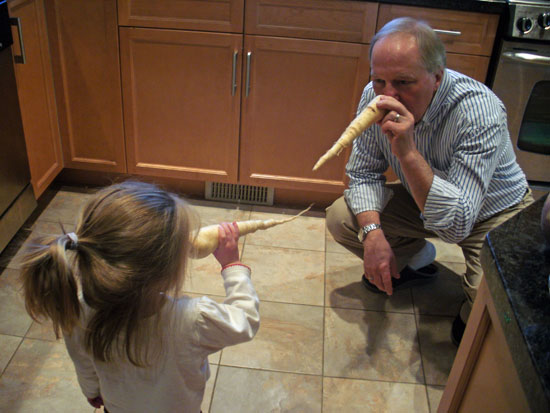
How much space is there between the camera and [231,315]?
3.52ft

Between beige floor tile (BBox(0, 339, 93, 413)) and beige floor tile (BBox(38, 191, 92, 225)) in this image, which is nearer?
beige floor tile (BBox(0, 339, 93, 413))

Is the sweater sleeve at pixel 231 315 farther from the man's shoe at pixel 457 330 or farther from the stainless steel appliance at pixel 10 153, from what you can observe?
the stainless steel appliance at pixel 10 153

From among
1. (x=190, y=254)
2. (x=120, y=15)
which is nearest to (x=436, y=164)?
(x=190, y=254)

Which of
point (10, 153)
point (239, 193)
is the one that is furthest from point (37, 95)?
point (239, 193)

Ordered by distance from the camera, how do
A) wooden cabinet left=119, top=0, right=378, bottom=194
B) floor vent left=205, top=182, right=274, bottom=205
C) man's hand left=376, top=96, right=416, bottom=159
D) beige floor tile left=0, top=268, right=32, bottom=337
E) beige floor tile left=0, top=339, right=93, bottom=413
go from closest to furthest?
1. man's hand left=376, top=96, right=416, bottom=159
2. beige floor tile left=0, top=339, right=93, bottom=413
3. beige floor tile left=0, top=268, right=32, bottom=337
4. wooden cabinet left=119, top=0, right=378, bottom=194
5. floor vent left=205, top=182, right=274, bottom=205

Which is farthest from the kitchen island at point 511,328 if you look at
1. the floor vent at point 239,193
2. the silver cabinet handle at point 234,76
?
the floor vent at point 239,193

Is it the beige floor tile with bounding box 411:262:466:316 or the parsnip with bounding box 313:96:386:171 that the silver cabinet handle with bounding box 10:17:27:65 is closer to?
the parsnip with bounding box 313:96:386:171

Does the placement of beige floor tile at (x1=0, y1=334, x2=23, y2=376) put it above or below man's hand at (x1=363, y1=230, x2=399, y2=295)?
below

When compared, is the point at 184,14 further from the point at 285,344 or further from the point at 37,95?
the point at 285,344


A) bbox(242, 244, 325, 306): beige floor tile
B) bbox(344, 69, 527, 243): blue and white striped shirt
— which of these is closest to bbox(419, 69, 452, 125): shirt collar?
bbox(344, 69, 527, 243): blue and white striped shirt

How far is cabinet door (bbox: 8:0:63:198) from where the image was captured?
2.05 metres

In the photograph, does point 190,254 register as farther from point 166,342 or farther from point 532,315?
point 532,315

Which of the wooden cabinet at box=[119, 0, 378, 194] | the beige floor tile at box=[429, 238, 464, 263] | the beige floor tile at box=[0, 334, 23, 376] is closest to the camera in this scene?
the beige floor tile at box=[0, 334, 23, 376]

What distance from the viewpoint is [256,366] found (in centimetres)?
173
